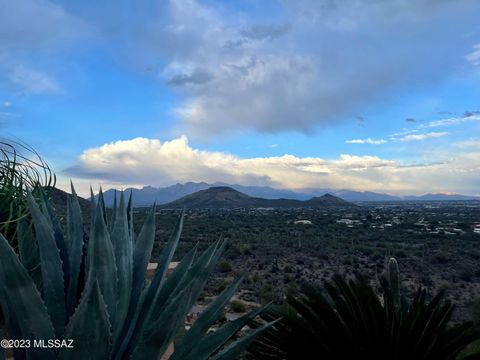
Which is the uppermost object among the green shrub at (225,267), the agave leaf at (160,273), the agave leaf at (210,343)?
the agave leaf at (160,273)

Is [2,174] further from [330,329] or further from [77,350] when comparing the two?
[330,329]

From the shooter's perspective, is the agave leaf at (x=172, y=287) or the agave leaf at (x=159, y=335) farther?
the agave leaf at (x=172, y=287)

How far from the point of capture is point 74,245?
7.11ft

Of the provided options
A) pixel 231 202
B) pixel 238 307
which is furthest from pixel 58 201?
pixel 231 202

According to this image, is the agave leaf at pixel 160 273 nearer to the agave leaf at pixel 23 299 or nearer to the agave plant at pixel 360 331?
the agave leaf at pixel 23 299

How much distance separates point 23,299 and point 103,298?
288 millimetres

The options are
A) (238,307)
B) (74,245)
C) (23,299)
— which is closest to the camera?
(23,299)

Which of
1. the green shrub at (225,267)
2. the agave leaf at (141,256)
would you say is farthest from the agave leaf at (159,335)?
the green shrub at (225,267)

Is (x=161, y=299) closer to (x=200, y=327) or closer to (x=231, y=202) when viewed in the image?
(x=200, y=327)

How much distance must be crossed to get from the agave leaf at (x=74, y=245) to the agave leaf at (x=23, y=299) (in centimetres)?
31

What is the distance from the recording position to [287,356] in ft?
9.94

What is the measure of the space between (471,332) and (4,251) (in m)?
2.88

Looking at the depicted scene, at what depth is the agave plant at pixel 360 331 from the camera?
9.37 ft

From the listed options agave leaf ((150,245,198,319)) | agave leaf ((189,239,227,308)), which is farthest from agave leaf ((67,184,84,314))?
agave leaf ((189,239,227,308))
